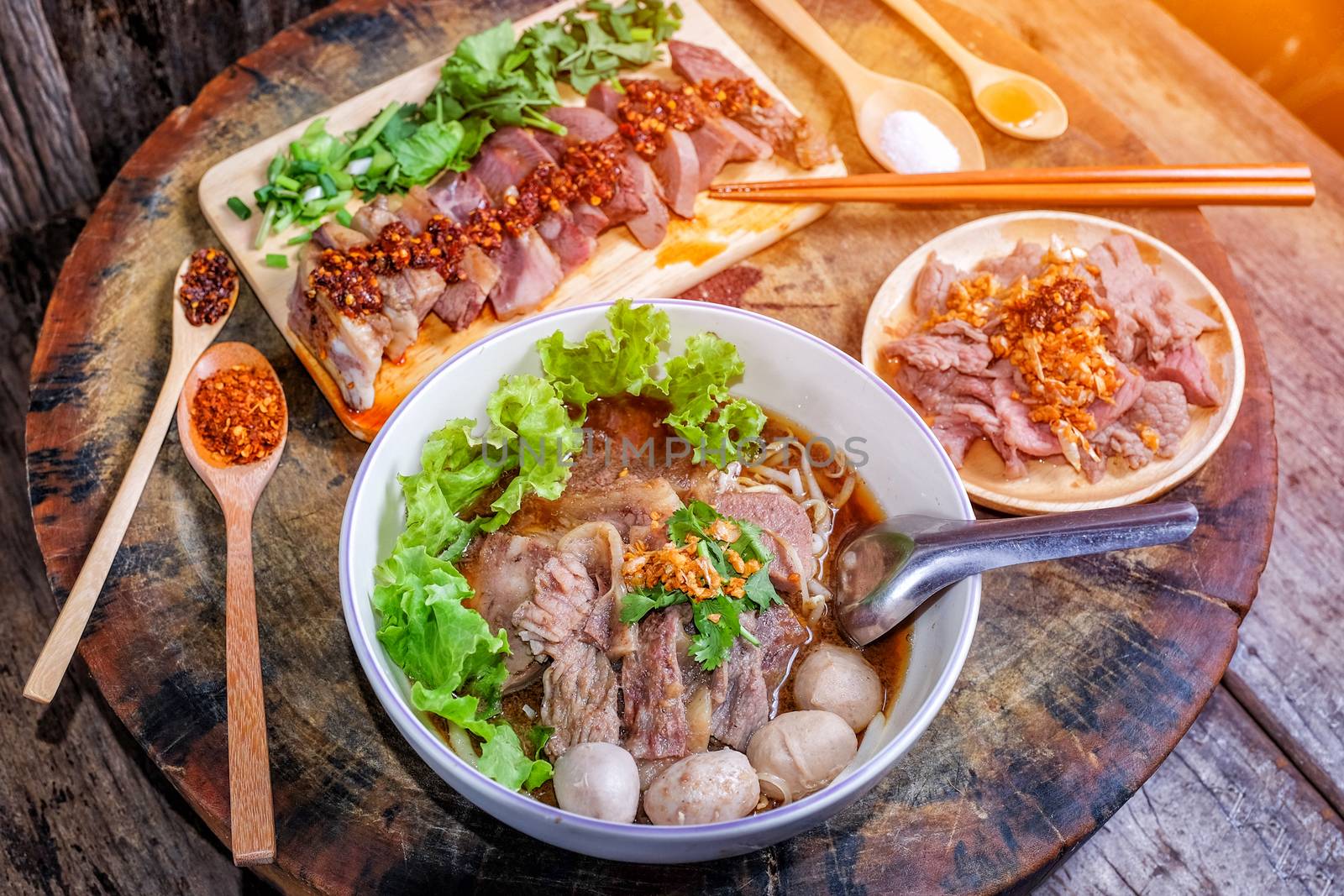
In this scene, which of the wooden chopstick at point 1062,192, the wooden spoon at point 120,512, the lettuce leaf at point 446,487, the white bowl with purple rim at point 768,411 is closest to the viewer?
the white bowl with purple rim at point 768,411

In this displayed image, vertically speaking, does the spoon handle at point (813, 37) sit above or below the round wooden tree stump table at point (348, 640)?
above

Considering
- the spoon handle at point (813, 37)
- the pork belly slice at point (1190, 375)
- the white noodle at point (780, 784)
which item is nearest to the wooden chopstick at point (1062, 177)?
the spoon handle at point (813, 37)

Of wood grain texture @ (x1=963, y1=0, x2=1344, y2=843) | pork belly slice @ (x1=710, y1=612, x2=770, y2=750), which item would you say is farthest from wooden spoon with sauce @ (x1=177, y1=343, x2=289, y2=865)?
wood grain texture @ (x1=963, y1=0, x2=1344, y2=843)

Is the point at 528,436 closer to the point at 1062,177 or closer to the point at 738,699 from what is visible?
the point at 738,699

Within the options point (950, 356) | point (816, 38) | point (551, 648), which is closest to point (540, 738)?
point (551, 648)

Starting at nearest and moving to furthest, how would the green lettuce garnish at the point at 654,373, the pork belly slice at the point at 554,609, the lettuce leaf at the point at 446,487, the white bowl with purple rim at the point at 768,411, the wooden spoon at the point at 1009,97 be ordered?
the white bowl with purple rim at the point at 768,411 → the pork belly slice at the point at 554,609 → the lettuce leaf at the point at 446,487 → the green lettuce garnish at the point at 654,373 → the wooden spoon at the point at 1009,97

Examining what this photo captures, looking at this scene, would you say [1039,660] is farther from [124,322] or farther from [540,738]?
[124,322]

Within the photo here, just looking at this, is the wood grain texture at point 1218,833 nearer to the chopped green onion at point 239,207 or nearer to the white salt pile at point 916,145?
the white salt pile at point 916,145

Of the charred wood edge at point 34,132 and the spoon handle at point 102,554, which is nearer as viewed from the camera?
the spoon handle at point 102,554
